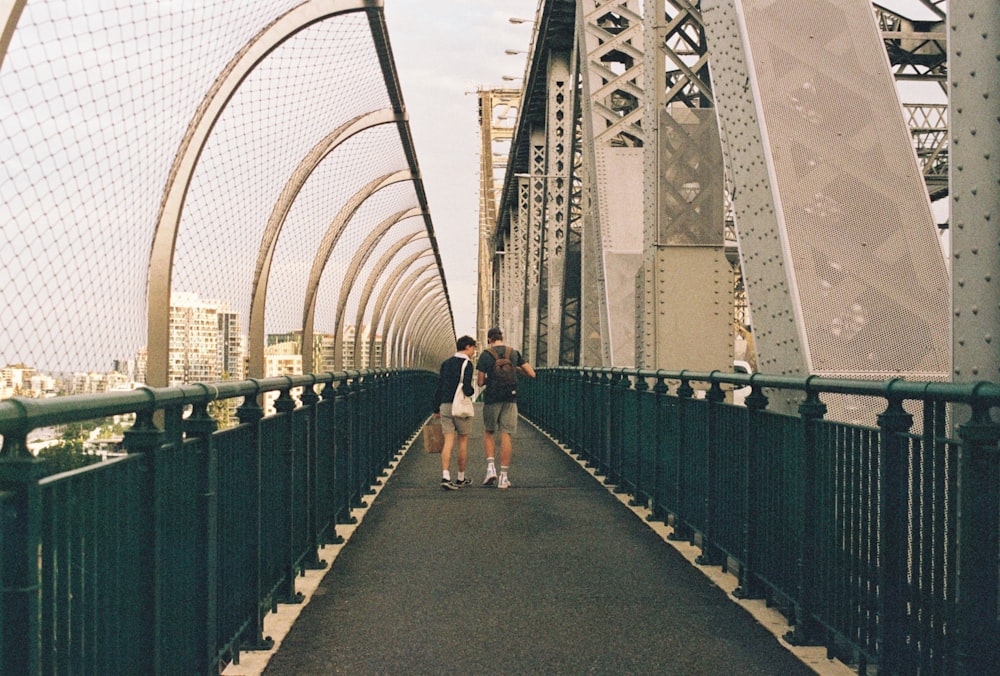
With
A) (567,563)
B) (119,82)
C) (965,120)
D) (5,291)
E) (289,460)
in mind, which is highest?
(119,82)

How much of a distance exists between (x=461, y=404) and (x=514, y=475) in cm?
143

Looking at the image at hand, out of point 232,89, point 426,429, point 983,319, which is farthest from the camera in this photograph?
point 426,429

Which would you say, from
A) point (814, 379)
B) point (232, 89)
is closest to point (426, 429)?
point (232, 89)

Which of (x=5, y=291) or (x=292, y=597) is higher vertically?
(x=5, y=291)

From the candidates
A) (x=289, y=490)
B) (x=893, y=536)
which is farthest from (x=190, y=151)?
(x=893, y=536)

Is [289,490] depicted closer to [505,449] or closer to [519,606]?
[519,606]

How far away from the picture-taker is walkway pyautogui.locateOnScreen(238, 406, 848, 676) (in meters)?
4.54

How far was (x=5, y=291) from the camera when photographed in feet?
14.3

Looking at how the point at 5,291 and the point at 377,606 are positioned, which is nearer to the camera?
the point at 5,291

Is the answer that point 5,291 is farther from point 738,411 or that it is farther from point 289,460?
point 738,411

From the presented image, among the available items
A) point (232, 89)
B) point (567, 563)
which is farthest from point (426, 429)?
point (567, 563)

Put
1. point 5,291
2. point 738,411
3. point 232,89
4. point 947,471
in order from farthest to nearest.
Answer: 1. point 232,89
2. point 738,411
3. point 5,291
4. point 947,471

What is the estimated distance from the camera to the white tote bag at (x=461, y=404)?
36.5 ft

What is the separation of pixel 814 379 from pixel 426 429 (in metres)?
8.16
